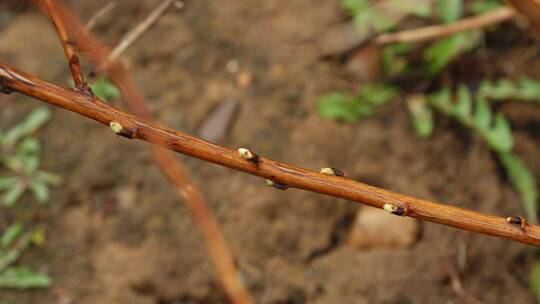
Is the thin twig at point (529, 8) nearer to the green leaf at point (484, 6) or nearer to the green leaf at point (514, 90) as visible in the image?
the green leaf at point (514, 90)

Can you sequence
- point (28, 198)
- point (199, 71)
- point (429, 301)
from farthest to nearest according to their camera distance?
point (199, 71) → point (28, 198) → point (429, 301)

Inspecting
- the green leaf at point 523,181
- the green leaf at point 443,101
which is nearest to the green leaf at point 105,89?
the green leaf at point 443,101

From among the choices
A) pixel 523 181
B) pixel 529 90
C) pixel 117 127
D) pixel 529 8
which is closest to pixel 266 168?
pixel 117 127

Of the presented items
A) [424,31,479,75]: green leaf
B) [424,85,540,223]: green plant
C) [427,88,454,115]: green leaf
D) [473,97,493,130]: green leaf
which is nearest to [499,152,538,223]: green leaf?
[424,85,540,223]: green plant

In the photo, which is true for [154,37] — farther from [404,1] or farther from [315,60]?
[404,1]

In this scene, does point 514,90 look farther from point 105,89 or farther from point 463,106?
point 105,89

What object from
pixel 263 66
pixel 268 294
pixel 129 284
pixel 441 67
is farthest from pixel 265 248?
pixel 441 67

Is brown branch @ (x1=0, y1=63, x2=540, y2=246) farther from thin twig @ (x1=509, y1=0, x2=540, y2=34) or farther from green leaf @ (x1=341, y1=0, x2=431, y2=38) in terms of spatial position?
green leaf @ (x1=341, y1=0, x2=431, y2=38)
